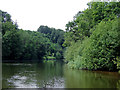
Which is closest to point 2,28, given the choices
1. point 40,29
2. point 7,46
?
point 7,46

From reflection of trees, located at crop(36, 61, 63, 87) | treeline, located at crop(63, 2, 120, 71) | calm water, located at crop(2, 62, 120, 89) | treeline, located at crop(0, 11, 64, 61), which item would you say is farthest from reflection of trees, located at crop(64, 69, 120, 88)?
treeline, located at crop(0, 11, 64, 61)

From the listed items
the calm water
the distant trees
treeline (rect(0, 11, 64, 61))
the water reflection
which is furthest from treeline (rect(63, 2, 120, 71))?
the distant trees

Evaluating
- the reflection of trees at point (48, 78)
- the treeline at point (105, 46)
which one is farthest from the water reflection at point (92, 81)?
the treeline at point (105, 46)

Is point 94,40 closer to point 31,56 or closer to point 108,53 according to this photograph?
point 108,53

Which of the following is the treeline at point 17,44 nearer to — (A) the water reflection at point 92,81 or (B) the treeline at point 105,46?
(B) the treeline at point 105,46

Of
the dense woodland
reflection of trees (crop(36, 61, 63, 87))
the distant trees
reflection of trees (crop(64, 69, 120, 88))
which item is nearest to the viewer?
reflection of trees (crop(64, 69, 120, 88))

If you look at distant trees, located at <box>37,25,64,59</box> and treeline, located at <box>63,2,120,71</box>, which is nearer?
treeline, located at <box>63,2,120,71</box>

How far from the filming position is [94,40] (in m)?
23.2

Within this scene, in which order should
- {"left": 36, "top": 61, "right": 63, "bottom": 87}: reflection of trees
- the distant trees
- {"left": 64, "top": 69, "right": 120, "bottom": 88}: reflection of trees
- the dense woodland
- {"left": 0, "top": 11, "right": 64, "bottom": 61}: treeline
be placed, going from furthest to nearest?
the distant trees → {"left": 0, "top": 11, "right": 64, "bottom": 61}: treeline → the dense woodland → {"left": 36, "top": 61, "right": 63, "bottom": 87}: reflection of trees → {"left": 64, "top": 69, "right": 120, "bottom": 88}: reflection of trees

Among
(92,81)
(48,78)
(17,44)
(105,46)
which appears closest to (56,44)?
(17,44)

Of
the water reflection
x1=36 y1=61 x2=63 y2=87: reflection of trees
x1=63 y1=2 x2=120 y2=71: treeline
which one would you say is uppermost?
x1=63 y1=2 x2=120 y2=71: treeline

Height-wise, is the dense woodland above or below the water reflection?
above

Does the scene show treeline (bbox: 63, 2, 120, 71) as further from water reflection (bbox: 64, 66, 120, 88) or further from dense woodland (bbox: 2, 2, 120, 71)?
water reflection (bbox: 64, 66, 120, 88)

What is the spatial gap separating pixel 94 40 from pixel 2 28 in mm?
37328
